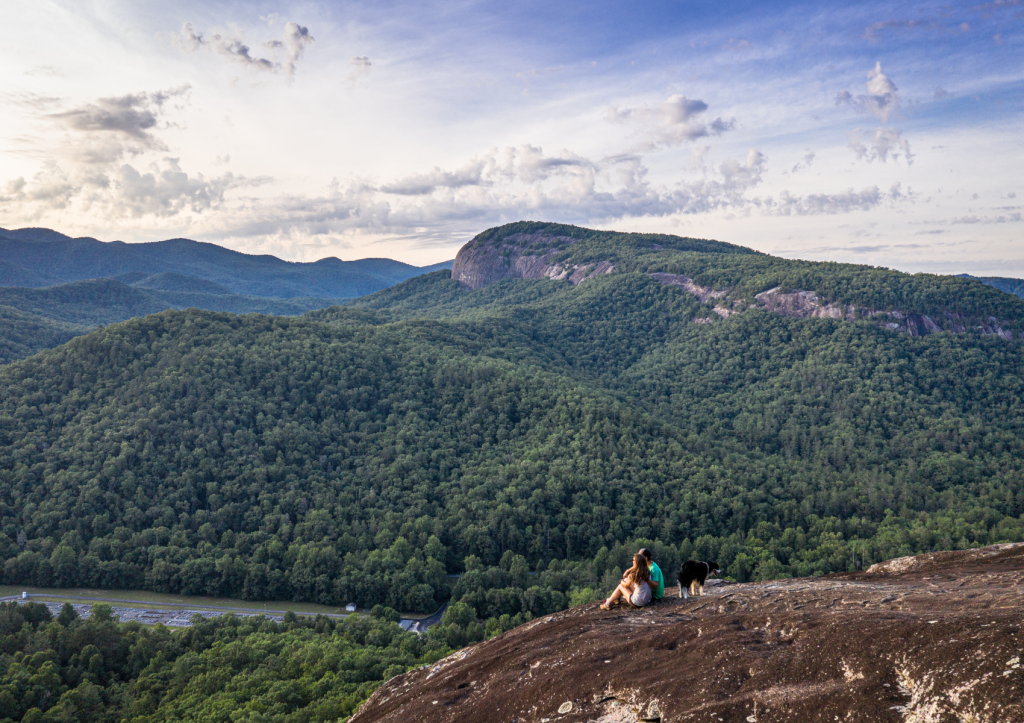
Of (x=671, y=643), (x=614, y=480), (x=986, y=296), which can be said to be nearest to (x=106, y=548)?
(x=614, y=480)

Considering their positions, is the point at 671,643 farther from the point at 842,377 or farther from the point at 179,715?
the point at 842,377

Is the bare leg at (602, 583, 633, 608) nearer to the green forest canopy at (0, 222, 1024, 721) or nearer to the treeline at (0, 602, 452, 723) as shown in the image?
the treeline at (0, 602, 452, 723)

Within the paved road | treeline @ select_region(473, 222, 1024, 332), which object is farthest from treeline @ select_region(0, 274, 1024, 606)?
treeline @ select_region(473, 222, 1024, 332)

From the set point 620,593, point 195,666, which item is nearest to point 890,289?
point 620,593

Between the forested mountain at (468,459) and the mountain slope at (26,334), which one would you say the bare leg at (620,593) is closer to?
the forested mountain at (468,459)

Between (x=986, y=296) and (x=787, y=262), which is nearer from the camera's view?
(x=986, y=296)

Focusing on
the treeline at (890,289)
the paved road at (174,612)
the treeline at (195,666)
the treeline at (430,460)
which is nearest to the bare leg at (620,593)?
the treeline at (195,666)
